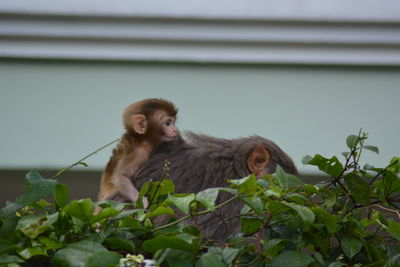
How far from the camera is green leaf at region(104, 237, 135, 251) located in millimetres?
1802

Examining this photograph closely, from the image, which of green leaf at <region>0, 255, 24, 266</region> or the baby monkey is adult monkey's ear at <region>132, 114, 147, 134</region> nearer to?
the baby monkey

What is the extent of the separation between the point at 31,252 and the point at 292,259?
1.77 feet

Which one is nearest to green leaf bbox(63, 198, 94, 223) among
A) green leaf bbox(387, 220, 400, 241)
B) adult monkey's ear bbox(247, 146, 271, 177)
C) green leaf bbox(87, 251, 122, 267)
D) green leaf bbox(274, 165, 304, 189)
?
green leaf bbox(87, 251, 122, 267)

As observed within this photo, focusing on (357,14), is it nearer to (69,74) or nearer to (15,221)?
(69,74)

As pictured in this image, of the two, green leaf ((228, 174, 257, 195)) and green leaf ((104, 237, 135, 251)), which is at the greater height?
green leaf ((228, 174, 257, 195))

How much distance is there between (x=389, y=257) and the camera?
1.96m

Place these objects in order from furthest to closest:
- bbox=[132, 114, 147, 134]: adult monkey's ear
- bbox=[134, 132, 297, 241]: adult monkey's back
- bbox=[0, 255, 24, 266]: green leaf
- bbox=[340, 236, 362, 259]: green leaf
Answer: bbox=[132, 114, 147, 134]: adult monkey's ear < bbox=[134, 132, 297, 241]: adult monkey's back < bbox=[340, 236, 362, 259]: green leaf < bbox=[0, 255, 24, 266]: green leaf

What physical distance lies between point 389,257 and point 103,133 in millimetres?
2804

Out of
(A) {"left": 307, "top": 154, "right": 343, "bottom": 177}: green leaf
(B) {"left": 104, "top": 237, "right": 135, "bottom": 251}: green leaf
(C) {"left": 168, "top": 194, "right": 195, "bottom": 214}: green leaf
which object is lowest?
(B) {"left": 104, "top": 237, "right": 135, "bottom": 251}: green leaf

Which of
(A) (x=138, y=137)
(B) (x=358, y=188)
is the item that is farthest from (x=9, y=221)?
(A) (x=138, y=137)

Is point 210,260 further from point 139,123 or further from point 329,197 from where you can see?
point 139,123

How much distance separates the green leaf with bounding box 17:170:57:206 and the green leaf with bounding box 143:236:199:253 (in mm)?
243

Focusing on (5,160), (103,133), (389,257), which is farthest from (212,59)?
(389,257)

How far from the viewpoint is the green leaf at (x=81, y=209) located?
1787 mm
